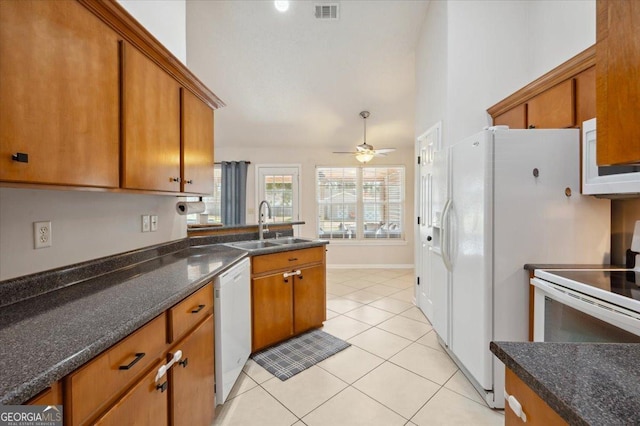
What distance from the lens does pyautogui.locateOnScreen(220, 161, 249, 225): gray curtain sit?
568cm

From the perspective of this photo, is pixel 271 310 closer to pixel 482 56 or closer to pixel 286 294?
pixel 286 294

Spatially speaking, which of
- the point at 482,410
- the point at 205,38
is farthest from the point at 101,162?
the point at 205,38

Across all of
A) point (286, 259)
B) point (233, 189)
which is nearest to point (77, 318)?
point (286, 259)

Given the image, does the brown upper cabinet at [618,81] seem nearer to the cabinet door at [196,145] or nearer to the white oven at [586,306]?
the white oven at [586,306]

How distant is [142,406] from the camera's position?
998mm

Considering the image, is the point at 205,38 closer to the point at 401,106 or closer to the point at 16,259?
the point at 401,106

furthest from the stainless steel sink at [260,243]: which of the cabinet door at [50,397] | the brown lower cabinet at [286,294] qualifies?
the cabinet door at [50,397]

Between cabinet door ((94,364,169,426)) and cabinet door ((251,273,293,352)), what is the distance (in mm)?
1232

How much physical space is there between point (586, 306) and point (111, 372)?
1.94 m

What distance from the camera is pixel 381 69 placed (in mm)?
4051

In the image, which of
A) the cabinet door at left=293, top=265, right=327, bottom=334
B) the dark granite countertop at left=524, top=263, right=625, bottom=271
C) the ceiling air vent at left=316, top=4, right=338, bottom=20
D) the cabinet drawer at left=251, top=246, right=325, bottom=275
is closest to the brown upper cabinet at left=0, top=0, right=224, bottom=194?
the cabinet drawer at left=251, top=246, right=325, bottom=275

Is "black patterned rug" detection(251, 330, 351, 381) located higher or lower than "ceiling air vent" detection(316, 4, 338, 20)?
lower

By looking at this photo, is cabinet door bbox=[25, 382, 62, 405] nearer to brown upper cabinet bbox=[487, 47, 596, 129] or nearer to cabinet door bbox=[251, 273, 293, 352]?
cabinet door bbox=[251, 273, 293, 352]

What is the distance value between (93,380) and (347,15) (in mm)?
3897
